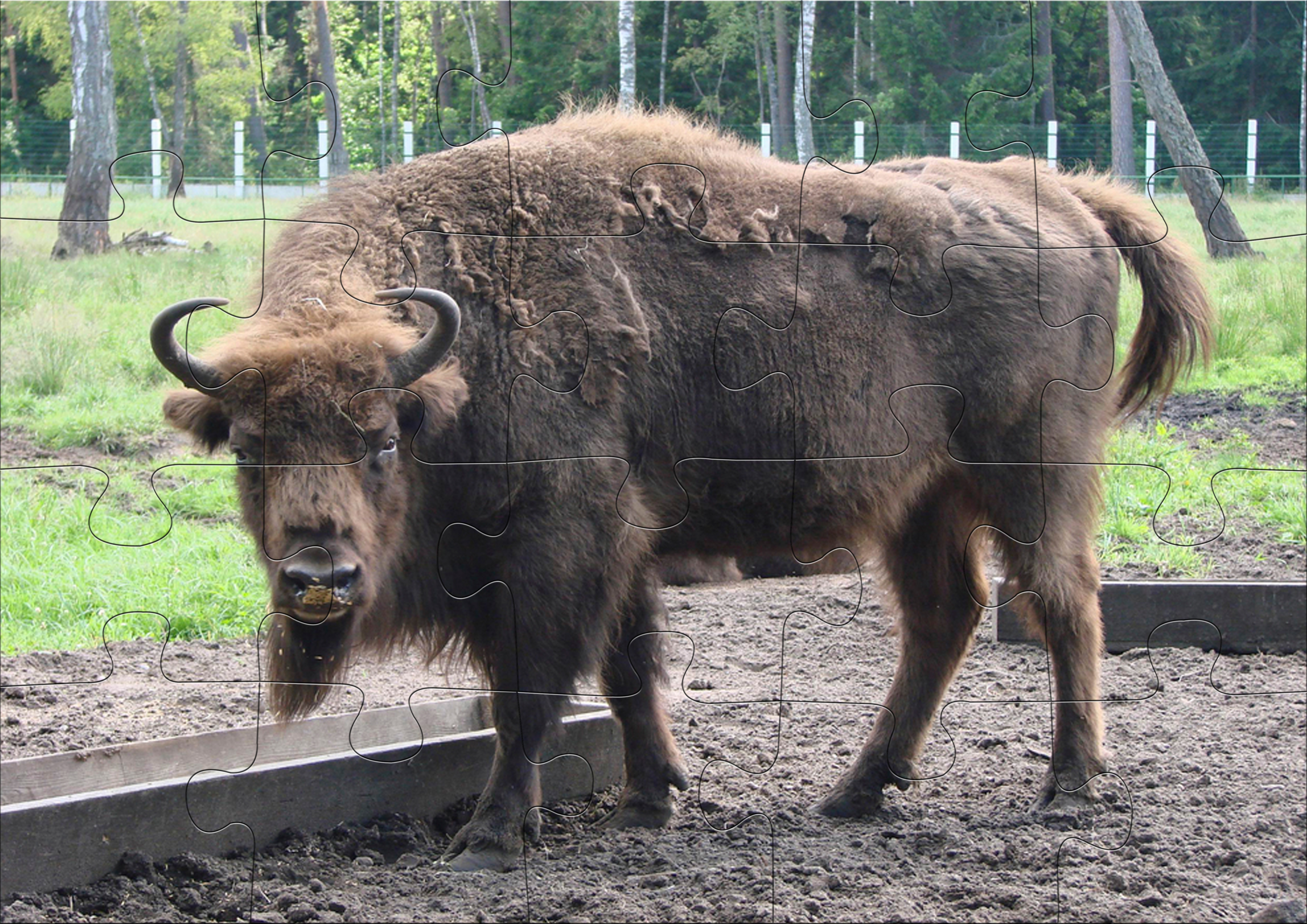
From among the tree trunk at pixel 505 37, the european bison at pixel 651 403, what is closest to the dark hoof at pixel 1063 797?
the european bison at pixel 651 403

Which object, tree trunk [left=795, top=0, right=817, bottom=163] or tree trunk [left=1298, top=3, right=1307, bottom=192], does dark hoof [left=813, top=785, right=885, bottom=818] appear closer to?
tree trunk [left=795, top=0, right=817, bottom=163]

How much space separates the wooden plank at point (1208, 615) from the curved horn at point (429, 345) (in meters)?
3.43

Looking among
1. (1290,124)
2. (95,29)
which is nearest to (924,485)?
(1290,124)

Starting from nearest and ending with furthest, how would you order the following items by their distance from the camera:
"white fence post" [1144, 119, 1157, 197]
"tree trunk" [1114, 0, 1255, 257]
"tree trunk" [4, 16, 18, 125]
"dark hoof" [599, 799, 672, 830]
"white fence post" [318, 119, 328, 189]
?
1. "dark hoof" [599, 799, 672, 830]
2. "tree trunk" [1114, 0, 1255, 257]
3. "white fence post" [1144, 119, 1157, 197]
4. "white fence post" [318, 119, 328, 189]
5. "tree trunk" [4, 16, 18, 125]

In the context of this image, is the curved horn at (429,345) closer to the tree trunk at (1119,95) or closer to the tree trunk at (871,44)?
the tree trunk at (871,44)

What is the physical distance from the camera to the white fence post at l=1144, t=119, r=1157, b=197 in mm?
10961

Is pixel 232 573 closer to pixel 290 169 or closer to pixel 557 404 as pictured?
pixel 557 404

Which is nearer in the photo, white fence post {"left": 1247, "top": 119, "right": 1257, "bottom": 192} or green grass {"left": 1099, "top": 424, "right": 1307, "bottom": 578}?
green grass {"left": 1099, "top": 424, "right": 1307, "bottom": 578}

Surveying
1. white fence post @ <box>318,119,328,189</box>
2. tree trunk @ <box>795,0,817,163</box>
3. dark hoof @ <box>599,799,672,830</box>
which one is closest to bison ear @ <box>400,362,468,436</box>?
dark hoof @ <box>599,799,672,830</box>

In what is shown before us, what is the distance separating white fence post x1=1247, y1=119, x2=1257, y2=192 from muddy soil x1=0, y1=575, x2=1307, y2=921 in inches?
253

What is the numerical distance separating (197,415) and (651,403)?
151 cm

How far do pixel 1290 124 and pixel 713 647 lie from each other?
929 centimetres

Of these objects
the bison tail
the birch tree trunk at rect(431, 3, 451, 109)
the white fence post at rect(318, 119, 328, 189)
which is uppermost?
the birch tree trunk at rect(431, 3, 451, 109)

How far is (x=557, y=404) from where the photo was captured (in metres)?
4.17
